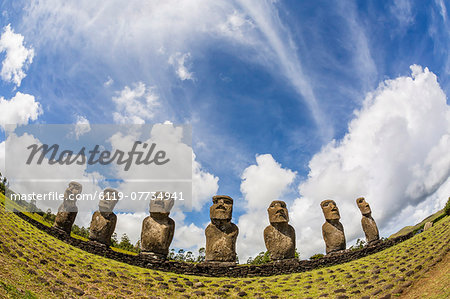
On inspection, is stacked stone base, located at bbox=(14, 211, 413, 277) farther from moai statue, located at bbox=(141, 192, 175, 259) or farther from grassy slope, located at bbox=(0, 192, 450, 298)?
grassy slope, located at bbox=(0, 192, 450, 298)

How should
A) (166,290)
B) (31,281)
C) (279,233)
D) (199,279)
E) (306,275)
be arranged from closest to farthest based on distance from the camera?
(31,281) < (166,290) < (199,279) < (306,275) < (279,233)

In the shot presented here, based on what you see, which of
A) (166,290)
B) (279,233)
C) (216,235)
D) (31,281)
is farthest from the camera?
(279,233)

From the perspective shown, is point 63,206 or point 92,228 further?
point 63,206

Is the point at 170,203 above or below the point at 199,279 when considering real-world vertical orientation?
above

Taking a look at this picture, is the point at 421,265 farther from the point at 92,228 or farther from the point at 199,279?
the point at 92,228

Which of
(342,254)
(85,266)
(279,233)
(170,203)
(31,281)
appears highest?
(170,203)

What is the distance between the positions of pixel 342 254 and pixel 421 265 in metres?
7.71

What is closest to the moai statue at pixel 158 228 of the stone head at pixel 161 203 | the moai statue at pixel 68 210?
the stone head at pixel 161 203

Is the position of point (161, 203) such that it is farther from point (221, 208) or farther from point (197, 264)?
point (197, 264)

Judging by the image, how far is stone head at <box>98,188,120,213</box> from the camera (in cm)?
2212

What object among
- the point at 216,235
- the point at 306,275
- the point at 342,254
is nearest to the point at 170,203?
the point at 216,235

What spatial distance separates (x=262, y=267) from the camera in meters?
20.6

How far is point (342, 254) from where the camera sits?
22984 mm

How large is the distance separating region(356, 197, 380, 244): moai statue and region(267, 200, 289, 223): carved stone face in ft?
30.6
